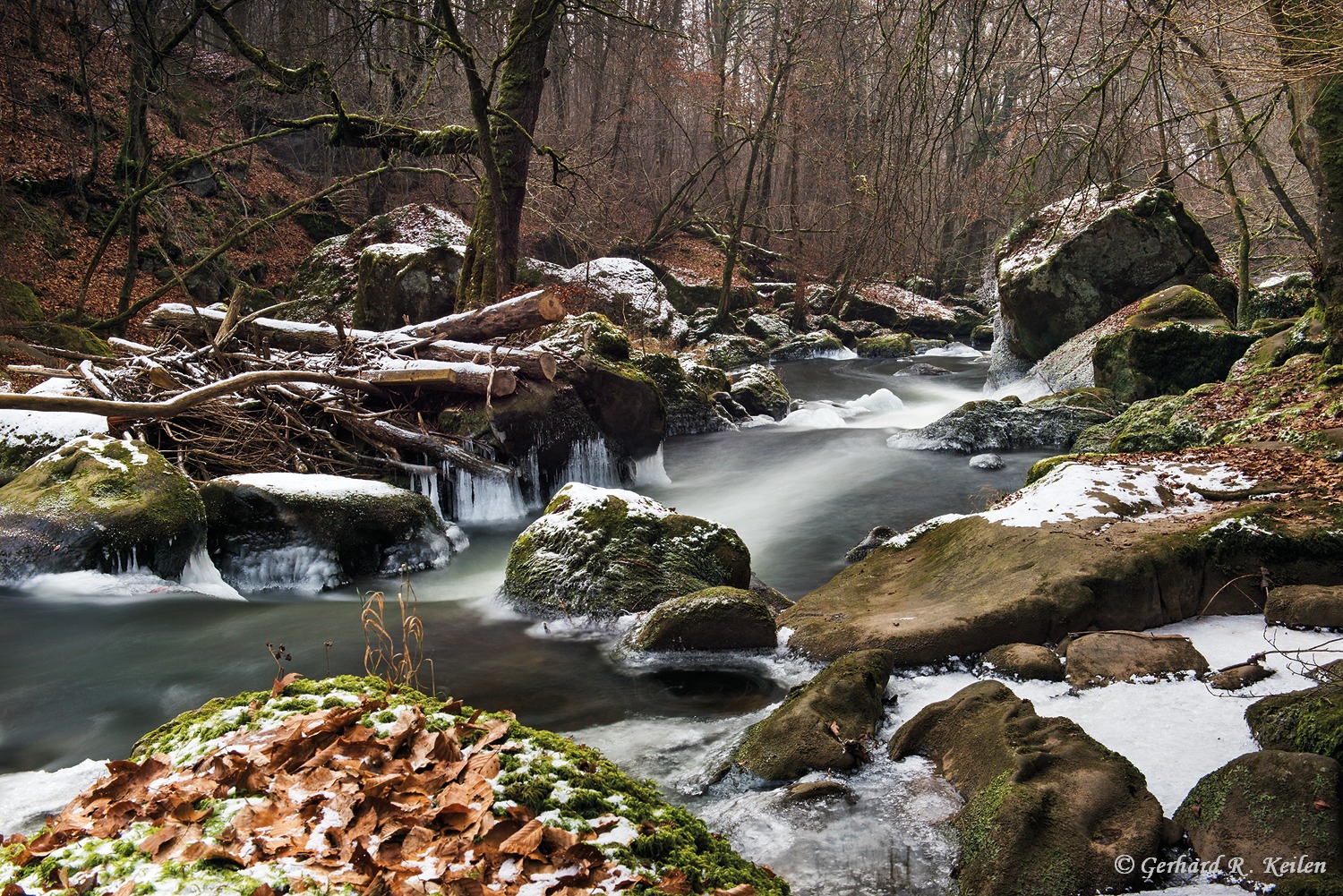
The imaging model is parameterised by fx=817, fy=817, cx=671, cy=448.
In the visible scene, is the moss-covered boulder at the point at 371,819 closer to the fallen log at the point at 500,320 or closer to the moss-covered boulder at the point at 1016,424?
the fallen log at the point at 500,320

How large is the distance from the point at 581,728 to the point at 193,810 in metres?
3.06

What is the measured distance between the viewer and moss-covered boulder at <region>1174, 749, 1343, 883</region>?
2693 millimetres

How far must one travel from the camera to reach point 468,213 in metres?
25.0

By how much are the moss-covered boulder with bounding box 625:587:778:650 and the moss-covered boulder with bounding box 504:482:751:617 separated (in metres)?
0.60

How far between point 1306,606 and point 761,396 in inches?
491

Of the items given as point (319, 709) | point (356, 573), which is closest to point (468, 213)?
point (356, 573)

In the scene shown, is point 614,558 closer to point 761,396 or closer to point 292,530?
point 292,530

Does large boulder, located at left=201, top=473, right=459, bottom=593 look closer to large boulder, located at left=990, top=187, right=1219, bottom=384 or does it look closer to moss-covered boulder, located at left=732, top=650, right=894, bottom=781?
moss-covered boulder, located at left=732, top=650, right=894, bottom=781

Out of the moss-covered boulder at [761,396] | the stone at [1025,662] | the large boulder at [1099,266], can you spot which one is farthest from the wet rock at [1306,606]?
the large boulder at [1099,266]

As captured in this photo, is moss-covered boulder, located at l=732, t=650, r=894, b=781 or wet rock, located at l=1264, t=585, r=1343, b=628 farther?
wet rock, located at l=1264, t=585, r=1343, b=628

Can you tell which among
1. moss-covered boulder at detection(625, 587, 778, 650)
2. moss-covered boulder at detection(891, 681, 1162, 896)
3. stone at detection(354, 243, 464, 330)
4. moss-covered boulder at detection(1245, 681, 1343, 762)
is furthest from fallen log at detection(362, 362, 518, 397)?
moss-covered boulder at detection(1245, 681, 1343, 762)

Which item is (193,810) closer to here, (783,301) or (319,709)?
(319,709)

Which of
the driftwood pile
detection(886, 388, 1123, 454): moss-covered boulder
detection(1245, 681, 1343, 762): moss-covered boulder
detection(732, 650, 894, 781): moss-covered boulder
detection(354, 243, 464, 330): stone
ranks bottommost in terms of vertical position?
detection(732, 650, 894, 781): moss-covered boulder

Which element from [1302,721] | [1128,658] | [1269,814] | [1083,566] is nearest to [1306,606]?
[1128,658]
